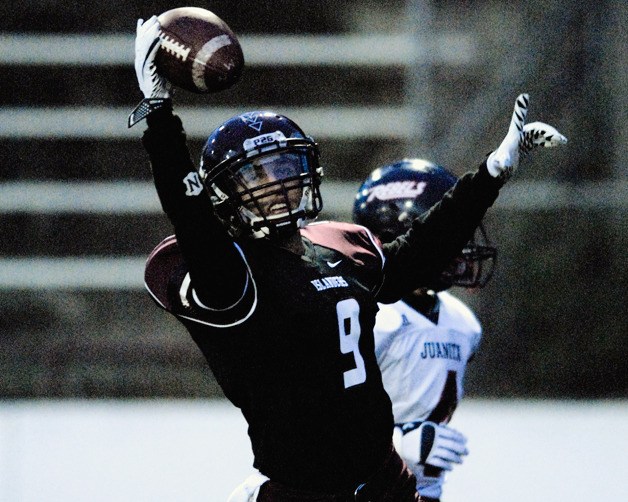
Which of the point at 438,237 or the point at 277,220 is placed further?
the point at 438,237

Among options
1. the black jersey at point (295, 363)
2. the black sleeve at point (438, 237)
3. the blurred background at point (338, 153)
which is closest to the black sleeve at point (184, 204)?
the black jersey at point (295, 363)

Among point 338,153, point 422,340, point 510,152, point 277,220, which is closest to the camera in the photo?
point 277,220

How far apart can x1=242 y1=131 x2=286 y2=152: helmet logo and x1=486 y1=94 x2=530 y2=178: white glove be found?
0.43 meters

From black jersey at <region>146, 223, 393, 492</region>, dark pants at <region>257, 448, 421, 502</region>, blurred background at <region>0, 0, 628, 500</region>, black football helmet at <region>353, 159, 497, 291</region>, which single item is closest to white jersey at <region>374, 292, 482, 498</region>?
black football helmet at <region>353, 159, 497, 291</region>

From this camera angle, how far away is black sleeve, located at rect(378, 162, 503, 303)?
2389 mm

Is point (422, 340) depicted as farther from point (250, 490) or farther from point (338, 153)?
point (338, 153)

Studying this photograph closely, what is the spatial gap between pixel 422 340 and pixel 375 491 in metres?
0.63

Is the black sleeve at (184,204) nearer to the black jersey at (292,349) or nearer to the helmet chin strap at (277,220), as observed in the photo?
the black jersey at (292,349)

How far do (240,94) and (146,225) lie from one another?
2.44ft

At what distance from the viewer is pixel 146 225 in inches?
224

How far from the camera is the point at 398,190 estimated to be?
2850mm

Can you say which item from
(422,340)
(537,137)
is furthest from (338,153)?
(537,137)

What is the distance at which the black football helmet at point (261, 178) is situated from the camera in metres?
2.15

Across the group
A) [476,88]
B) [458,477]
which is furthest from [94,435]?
[476,88]
